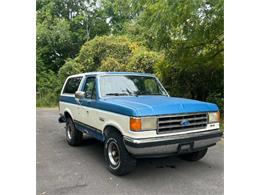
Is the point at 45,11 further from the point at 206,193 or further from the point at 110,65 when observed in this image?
→ the point at 206,193

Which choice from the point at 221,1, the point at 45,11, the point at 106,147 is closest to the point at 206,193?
the point at 106,147

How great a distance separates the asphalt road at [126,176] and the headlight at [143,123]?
91 centimetres

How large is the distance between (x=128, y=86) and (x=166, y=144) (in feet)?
5.80

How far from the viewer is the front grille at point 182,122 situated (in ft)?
13.3

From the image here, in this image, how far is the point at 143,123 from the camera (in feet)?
12.8

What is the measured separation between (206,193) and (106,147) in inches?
71.6

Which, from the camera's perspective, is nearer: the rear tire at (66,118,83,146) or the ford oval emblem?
the ford oval emblem

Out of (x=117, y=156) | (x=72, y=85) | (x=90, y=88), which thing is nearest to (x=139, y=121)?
(x=117, y=156)

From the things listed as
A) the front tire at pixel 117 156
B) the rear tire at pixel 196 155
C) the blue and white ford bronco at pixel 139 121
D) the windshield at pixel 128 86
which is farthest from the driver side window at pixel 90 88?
the rear tire at pixel 196 155

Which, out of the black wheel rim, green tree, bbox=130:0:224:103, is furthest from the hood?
green tree, bbox=130:0:224:103

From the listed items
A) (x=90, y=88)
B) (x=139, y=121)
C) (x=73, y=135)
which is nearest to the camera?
(x=139, y=121)

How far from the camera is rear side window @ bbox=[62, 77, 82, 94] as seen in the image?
21.2ft

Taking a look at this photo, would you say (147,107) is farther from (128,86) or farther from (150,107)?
(128,86)

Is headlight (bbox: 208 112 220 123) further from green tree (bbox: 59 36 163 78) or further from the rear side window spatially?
green tree (bbox: 59 36 163 78)
